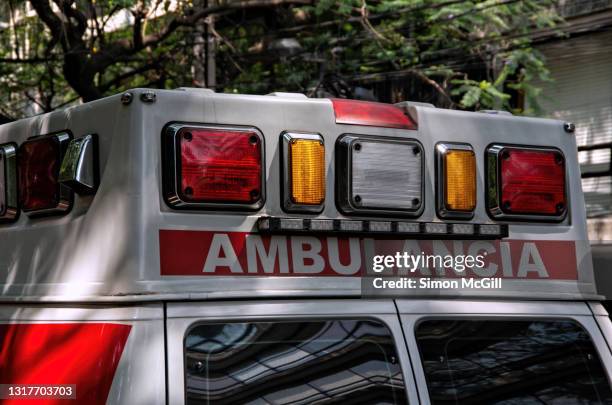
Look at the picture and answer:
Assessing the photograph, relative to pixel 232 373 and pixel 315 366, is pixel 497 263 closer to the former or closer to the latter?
pixel 315 366

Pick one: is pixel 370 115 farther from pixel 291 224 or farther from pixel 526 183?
pixel 526 183

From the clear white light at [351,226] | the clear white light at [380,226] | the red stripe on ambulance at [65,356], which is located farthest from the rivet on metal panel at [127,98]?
the clear white light at [380,226]

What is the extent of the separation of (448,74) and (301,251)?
10.5m

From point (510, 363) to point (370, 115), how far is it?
3.41 ft

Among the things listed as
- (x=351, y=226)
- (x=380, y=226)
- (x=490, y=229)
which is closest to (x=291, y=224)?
(x=351, y=226)

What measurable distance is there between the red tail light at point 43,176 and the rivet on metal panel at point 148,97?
0.40 meters

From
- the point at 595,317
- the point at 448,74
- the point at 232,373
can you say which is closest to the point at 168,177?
the point at 232,373

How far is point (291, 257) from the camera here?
342 centimetres

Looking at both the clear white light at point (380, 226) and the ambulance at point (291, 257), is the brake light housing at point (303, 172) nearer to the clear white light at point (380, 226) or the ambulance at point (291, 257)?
the ambulance at point (291, 257)

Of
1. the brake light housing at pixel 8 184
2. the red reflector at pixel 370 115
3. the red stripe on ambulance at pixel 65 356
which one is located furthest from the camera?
the brake light housing at pixel 8 184

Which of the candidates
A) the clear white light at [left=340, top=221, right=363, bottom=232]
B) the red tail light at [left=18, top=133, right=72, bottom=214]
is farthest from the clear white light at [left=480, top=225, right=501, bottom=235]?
the red tail light at [left=18, top=133, right=72, bottom=214]

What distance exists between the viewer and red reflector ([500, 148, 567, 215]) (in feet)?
12.5

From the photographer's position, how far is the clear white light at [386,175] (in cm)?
353

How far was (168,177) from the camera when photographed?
325 centimetres
